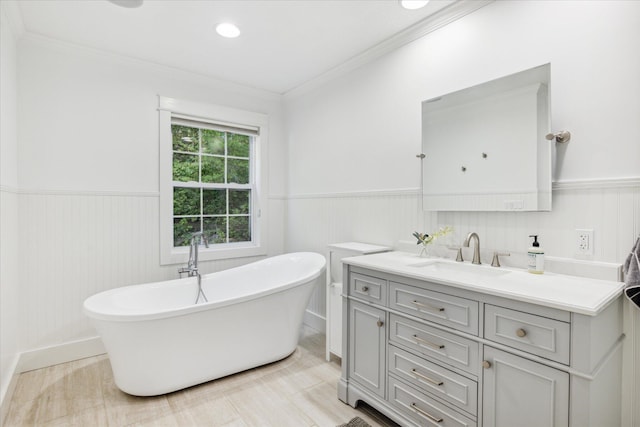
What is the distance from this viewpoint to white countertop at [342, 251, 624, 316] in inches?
47.3

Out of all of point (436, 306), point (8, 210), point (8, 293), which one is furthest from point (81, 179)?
point (436, 306)

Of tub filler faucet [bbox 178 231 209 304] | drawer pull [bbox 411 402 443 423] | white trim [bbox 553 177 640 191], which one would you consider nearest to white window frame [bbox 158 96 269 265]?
tub filler faucet [bbox 178 231 209 304]

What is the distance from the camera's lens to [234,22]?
231 cm

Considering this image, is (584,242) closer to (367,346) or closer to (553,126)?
(553,126)

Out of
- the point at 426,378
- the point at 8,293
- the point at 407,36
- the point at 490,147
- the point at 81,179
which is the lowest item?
the point at 426,378

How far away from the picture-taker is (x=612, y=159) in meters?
1.53

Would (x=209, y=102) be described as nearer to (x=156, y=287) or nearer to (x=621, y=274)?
(x=156, y=287)

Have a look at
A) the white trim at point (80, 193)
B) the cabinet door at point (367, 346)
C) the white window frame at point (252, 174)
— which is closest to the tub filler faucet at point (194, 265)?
the white window frame at point (252, 174)

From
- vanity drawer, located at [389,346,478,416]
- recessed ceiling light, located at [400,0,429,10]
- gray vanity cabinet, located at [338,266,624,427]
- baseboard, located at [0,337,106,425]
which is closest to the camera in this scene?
gray vanity cabinet, located at [338,266,624,427]

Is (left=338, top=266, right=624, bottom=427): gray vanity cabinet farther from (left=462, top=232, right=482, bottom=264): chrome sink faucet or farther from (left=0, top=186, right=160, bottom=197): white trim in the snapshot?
(left=0, top=186, right=160, bottom=197): white trim

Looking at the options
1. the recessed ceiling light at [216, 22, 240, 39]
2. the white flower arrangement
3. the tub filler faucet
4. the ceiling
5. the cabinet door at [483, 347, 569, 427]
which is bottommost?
the cabinet door at [483, 347, 569, 427]

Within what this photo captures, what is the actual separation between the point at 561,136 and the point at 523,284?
79 cm

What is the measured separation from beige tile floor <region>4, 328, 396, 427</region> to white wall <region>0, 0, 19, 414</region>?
209 mm

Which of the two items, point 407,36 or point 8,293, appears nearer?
point 8,293
